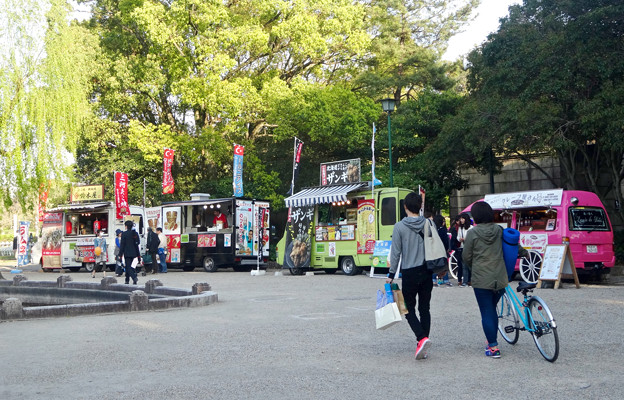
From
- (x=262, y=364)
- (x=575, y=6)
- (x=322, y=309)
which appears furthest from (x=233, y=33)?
(x=262, y=364)

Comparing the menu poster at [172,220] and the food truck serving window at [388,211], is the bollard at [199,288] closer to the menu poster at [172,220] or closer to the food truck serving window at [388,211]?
the food truck serving window at [388,211]

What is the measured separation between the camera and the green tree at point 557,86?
1880cm

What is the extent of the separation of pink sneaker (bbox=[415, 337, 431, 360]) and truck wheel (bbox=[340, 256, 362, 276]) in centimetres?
1479

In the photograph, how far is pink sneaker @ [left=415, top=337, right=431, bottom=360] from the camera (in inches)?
257

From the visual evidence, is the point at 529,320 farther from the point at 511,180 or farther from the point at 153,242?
the point at 511,180

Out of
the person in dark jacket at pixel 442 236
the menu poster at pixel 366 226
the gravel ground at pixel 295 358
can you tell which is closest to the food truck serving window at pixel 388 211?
the menu poster at pixel 366 226

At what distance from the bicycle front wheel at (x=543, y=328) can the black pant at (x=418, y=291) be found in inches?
41.8

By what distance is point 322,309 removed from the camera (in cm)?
1148

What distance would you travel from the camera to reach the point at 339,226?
868 inches

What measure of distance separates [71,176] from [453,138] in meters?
16.0

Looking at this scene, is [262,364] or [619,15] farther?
[619,15]

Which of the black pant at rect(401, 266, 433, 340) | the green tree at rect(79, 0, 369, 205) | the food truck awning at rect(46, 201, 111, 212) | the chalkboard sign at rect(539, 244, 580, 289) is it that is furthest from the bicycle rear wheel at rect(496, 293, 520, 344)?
the green tree at rect(79, 0, 369, 205)

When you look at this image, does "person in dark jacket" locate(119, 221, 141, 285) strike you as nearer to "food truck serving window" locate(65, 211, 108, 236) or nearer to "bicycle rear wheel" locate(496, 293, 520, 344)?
"bicycle rear wheel" locate(496, 293, 520, 344)

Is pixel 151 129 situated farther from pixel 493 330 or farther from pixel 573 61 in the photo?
pixel 493 330
